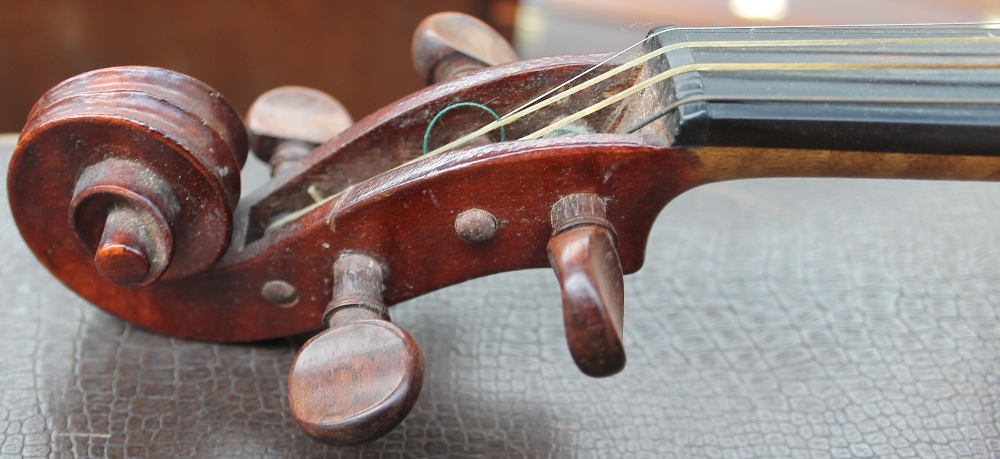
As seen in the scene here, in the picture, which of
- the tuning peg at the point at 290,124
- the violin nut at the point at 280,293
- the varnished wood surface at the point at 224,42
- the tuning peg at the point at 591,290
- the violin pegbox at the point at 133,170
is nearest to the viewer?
the tuning peg at the point at 591,290

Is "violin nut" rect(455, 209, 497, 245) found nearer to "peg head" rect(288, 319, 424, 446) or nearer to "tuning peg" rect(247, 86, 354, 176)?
"peg head" rect(288, 319, 424, 446)

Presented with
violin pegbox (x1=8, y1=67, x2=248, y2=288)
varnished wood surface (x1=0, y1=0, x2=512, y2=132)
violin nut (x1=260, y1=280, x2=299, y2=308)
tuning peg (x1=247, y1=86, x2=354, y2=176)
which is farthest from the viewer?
varnished wood surface (x1=0, y1=0, x2=512, y2=132)

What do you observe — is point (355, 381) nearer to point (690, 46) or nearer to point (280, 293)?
point (280, 293)

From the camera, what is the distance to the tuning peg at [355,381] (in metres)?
0.61

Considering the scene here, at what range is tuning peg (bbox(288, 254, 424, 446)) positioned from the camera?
0.61m

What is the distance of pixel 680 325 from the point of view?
0.95 meters

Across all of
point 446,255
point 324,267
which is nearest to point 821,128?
point 446,255

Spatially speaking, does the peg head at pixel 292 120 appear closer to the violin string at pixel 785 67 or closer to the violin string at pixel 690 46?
the violin string at pixel 690 46

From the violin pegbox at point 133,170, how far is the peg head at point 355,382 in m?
0.16

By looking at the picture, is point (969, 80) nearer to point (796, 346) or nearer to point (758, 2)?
point (796, 346)

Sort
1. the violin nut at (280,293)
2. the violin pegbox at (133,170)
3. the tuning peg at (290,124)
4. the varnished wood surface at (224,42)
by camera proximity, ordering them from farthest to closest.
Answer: the varnished wood surface at (224,42) → the tuning peg at (290,124) → the violin nut at (280,293) → the violin pegbox at (133,170)

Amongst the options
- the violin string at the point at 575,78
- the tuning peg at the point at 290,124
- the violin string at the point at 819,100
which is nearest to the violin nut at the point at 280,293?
the tuning peg at the point at 290,124

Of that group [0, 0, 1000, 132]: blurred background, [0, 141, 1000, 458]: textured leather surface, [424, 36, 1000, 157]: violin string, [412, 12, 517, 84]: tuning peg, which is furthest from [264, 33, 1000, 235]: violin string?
[0, 0, 1000, 132]: blurred background

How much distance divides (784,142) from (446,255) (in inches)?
11.4
